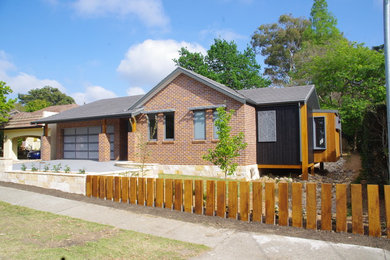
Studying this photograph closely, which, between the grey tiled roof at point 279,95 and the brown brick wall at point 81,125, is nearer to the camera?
the grey tiled roof at point 279,95

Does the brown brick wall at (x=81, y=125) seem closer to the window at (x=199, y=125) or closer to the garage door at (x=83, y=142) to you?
the garage door at (x=83, y=142)

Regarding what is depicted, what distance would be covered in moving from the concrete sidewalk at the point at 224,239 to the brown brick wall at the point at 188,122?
731cm

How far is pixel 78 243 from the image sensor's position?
5031 millimetres

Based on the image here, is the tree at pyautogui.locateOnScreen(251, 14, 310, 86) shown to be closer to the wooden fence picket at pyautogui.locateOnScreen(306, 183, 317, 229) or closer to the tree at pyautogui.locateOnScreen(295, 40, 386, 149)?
the tree at pyautogui.locateOnScreen(295, 40, 386, 149)

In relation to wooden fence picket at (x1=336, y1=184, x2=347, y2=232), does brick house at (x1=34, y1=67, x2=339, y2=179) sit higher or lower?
higher

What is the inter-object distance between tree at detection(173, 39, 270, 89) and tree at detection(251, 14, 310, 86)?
9807 mm

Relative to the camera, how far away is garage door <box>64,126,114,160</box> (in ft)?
64.8

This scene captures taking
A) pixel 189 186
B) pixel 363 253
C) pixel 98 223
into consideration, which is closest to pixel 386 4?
pixel 363 253

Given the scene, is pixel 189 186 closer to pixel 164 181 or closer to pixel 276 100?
pixel 164 181

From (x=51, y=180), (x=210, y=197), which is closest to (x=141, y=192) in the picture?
(x=210, y=197)

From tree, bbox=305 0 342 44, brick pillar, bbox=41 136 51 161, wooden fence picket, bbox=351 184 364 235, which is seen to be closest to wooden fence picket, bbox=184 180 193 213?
wooden fence picket, bbox=351 184 364 235

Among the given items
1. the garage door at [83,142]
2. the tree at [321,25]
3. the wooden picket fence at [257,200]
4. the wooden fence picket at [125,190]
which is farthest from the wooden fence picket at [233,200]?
the tree at [321,25]

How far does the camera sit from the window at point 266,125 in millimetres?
14305

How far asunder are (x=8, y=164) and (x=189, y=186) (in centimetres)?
892
